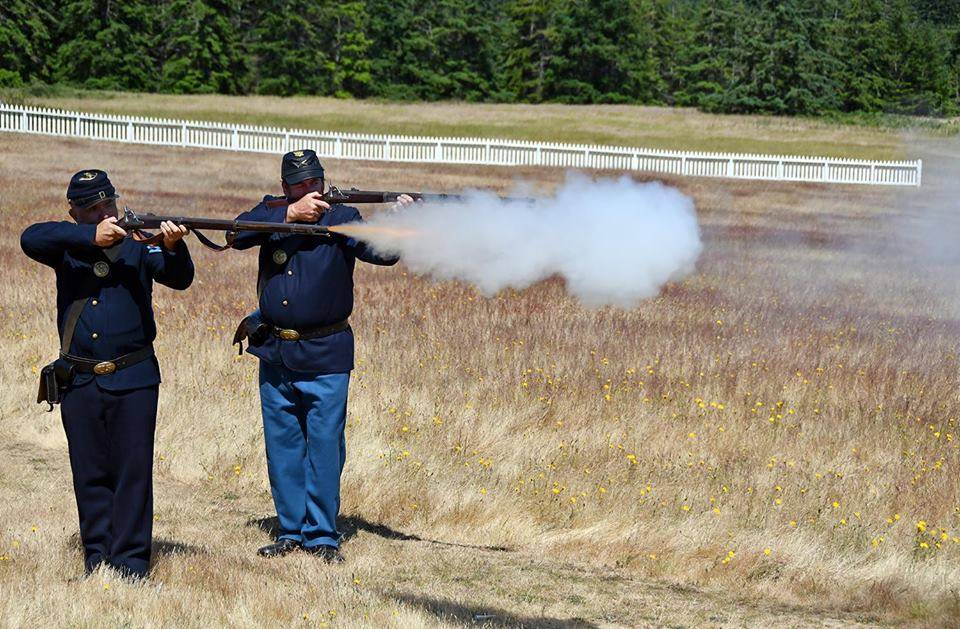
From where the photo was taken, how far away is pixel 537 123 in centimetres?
6538

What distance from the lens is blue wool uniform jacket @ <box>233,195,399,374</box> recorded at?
718 centimetres

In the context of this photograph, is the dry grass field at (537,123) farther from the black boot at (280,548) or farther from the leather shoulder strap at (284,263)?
the black boot at (280,548)

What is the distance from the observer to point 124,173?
34.1m

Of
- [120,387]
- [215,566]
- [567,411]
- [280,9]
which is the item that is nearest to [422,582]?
[215,566]

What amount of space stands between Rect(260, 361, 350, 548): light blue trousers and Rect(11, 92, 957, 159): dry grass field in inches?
1702

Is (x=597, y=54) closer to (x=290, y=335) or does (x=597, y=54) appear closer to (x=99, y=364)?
(x=290, y=335)

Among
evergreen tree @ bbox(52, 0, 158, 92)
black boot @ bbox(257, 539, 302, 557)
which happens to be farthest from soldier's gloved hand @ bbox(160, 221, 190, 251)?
evergreen tree @ bbox(52, 0, 158, 92)

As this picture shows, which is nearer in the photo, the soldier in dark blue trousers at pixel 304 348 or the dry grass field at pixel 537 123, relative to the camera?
the soldier in dark blue trousers at pixel 304 348

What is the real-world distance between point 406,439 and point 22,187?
68.9 feet

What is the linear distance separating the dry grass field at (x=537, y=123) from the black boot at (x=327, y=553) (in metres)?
43.3

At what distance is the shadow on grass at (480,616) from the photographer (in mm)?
6340

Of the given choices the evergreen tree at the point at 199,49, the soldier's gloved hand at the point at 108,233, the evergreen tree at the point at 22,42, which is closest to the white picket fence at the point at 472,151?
the evergreen tree at the point at 22,42

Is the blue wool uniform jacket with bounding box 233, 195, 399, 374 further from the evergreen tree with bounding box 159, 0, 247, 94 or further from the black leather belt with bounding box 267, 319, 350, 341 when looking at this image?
the evergreen tree with bounding box 159, 0, 247, 94

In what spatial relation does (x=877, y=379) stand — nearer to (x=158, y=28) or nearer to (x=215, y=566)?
(x=215, y=566)
